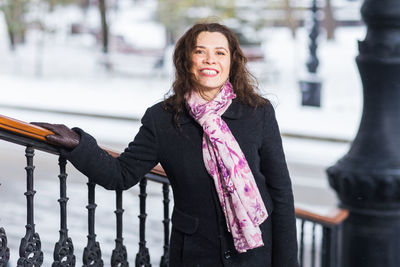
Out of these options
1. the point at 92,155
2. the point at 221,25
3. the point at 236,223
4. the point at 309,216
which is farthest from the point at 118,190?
the point at 309,216

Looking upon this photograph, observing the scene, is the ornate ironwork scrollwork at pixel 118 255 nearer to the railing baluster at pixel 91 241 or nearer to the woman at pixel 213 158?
the railing baluster at pixel 91 241

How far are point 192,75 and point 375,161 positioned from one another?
242cm

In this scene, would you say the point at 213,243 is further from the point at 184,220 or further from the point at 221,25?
the point at 221,25

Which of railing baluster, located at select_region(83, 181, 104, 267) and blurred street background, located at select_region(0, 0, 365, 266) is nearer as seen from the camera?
railing baluster, located at select_region(83, 181, 104, 267)

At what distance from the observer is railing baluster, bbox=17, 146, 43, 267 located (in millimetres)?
3137

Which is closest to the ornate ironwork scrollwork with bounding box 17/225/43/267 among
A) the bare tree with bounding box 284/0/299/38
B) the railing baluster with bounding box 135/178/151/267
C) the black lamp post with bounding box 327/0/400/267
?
the railing baluster with bounding box 135/178/151/267

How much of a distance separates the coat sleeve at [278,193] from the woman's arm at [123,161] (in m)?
0.47

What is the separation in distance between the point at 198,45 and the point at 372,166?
2.42m

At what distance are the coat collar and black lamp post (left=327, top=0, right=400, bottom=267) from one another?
2093 mm

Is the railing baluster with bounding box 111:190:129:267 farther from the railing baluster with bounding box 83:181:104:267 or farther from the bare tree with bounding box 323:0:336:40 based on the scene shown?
the bare tree with bounding box 323:0:336:40

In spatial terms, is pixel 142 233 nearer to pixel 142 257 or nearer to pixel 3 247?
pixel 142 257

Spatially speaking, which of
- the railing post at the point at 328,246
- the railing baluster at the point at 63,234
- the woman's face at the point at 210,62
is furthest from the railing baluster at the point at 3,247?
the railing post at the point at 328,246

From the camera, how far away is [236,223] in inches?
129

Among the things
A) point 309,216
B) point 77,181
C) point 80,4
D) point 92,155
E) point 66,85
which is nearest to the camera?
point 92,155
